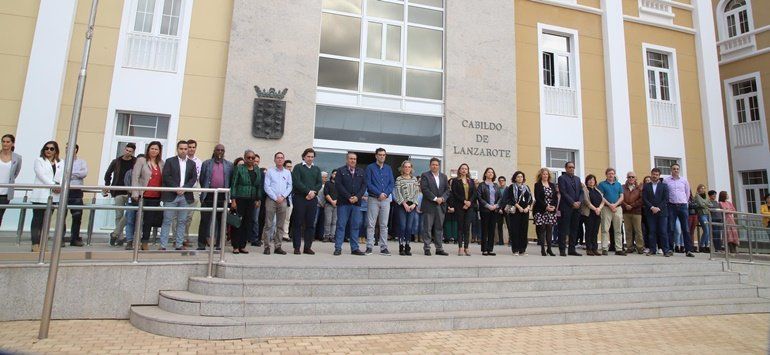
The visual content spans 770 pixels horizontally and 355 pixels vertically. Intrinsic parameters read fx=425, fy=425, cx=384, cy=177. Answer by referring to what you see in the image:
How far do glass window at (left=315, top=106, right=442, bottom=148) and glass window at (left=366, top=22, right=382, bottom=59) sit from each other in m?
1.79

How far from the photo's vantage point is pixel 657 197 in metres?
9.40

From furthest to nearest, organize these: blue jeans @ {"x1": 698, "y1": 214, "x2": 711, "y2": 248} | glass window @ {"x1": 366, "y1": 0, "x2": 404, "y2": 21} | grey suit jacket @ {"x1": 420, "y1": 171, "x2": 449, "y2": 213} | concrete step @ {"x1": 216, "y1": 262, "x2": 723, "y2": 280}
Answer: glass window @ {"x1": 366, "y1": 0, "x2": 404, "y2": 21}
blue jeans @ {"x1": 698, "y1": 214, "x2": 711, "y2": 248}
grey suit jacket @ {"x1": 420, "y1": 171, "x2": 449, "y2": 213}
concrete step @ {"x1": 216, "y1": 262, "x2": 723, "y2": 280}

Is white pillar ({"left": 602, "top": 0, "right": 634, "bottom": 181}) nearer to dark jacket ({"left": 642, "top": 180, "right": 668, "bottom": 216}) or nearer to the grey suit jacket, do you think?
dark jacket ({"left": 642, "top": 180, "right": 668, "bottom": 216})

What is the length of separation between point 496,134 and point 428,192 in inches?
241

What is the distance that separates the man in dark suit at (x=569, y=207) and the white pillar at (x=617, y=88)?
6.71m

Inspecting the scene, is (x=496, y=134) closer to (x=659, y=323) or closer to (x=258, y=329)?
(x=659, y=323)

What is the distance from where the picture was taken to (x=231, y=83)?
1125cm

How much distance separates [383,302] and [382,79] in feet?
28.7

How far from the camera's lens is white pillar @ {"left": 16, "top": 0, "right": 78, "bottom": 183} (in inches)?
392

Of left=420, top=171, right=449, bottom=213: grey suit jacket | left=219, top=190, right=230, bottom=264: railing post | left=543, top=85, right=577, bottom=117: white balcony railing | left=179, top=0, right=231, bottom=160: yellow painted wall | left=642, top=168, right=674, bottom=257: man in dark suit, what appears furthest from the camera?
left=543, top=85, right=577, bottom=117: white balcony railing

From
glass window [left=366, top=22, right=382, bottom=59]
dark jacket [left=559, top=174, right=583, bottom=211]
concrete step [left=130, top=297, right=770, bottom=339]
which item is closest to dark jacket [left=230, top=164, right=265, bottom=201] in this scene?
concrete step [left=130, top=297, right=770, bottom=339]

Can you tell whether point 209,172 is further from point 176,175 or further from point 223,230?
point 223,230

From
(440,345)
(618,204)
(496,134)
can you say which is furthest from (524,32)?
(440,345)

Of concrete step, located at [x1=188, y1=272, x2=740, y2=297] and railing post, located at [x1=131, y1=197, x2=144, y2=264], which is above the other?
railing post, located at [x1=131, y1=197, x2=144, y2=264]
